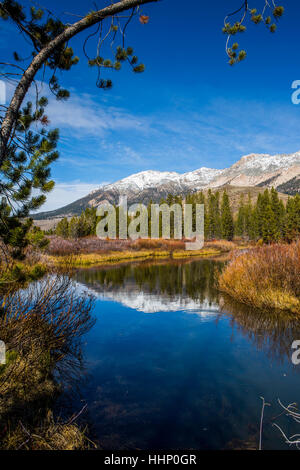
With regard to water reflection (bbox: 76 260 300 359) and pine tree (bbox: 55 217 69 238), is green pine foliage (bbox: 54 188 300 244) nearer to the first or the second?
pine tree (bbox: 55 217 69 238)

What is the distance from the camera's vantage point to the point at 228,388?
5934mm

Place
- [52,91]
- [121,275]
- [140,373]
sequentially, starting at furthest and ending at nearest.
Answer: [121,275] → [140,373] → [52,91]

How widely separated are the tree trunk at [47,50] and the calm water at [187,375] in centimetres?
478

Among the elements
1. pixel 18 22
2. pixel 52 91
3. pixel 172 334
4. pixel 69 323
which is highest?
pixel 18 22

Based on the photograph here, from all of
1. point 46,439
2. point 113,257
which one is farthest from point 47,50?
point 113,257

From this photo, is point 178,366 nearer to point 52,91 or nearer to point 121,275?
point 52,91

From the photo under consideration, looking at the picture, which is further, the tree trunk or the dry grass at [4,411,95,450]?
the dry grass at [4,411,95,450]

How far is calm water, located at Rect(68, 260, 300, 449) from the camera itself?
455 centimetres

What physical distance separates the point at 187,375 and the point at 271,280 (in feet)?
21.6

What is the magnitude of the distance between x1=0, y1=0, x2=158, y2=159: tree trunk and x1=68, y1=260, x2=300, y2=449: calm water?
478cm

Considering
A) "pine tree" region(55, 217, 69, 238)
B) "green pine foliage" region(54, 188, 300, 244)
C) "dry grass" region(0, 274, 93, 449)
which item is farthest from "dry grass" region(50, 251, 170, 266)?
"dry grass" region(0, 274, 93, 449)

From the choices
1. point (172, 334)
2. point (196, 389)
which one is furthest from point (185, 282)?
point (196, 389)

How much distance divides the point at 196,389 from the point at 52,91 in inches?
249

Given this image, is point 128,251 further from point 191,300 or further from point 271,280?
point 271,280
